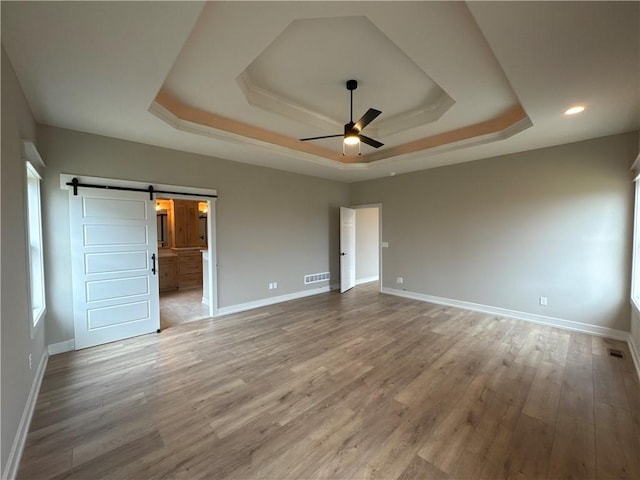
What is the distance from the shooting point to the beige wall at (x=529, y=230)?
3684 mm

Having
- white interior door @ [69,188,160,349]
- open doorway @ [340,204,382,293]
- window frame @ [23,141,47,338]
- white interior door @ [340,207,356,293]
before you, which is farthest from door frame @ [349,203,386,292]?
window frame @ [23,141,47,338]

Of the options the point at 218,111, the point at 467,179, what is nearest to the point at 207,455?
the point at 218,111

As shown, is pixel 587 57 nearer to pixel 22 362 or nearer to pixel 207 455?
pixel 207 455

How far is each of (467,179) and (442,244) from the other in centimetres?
130

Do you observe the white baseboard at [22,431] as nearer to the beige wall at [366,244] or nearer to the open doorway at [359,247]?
the open doorway at [359,247]

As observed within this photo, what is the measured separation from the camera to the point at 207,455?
182 cm

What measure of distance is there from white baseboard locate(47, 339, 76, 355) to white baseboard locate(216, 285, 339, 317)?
6.13 ft

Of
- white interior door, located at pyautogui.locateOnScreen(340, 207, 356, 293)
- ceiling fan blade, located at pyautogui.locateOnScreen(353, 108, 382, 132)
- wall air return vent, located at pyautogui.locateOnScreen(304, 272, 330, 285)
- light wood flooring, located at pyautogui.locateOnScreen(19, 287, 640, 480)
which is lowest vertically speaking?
light wood flooring, located at pyautogui.locateOnScreen(19, 287, 640, 480)

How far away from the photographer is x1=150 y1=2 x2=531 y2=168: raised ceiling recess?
1.93 metres

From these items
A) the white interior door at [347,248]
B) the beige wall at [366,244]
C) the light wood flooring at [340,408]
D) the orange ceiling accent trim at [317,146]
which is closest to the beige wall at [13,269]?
the light wood flooring at [340,408]

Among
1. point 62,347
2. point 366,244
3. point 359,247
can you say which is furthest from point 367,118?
point 366,244

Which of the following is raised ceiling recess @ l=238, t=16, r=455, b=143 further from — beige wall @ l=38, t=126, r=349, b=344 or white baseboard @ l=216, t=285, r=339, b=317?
white baseboard @ l=216, t=285, r=339, b=317

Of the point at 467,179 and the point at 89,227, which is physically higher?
the point at 467,179

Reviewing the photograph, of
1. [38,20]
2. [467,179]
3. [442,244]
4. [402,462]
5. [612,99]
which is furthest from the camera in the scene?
[442,244]
